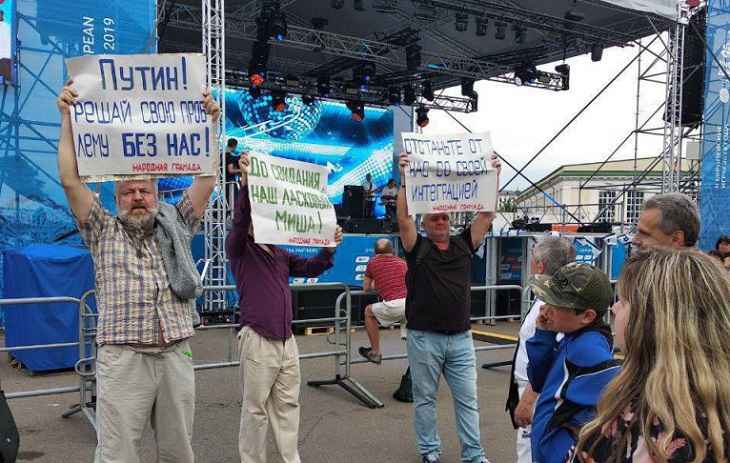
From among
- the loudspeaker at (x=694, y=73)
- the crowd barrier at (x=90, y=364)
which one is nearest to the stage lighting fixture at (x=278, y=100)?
the loudspeaker at (x=694, y=73)

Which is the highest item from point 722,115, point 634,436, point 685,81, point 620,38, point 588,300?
point 620,38

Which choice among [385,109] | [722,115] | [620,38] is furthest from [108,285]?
[385,109]

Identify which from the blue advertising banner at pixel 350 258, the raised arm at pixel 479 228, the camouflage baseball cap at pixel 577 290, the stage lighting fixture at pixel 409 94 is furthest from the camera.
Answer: the stage lighting fixture at pixel 409 94

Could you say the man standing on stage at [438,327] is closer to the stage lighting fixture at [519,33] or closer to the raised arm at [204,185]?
the raised arm at [204,185]

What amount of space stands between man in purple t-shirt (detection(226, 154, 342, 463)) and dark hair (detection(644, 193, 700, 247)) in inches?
90.5

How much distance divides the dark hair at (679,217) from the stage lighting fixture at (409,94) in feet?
61.2

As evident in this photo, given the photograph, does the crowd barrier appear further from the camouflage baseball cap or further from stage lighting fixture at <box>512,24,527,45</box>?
stage lighting fixture at <box>512,24,527,45</box>

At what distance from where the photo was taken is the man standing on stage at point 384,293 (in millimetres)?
7371

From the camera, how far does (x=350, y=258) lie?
12602 mm

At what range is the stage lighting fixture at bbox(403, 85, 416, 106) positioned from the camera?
21172mm

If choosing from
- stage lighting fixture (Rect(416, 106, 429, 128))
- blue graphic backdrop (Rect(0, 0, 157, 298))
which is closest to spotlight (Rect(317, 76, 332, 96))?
stage lighting fixture (Rect(416, 106, 429, 128))

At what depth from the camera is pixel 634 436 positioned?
1.47 metres

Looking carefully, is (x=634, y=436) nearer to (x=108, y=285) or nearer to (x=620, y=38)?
(x=108, y=285)

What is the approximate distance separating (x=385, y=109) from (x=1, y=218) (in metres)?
15.7
